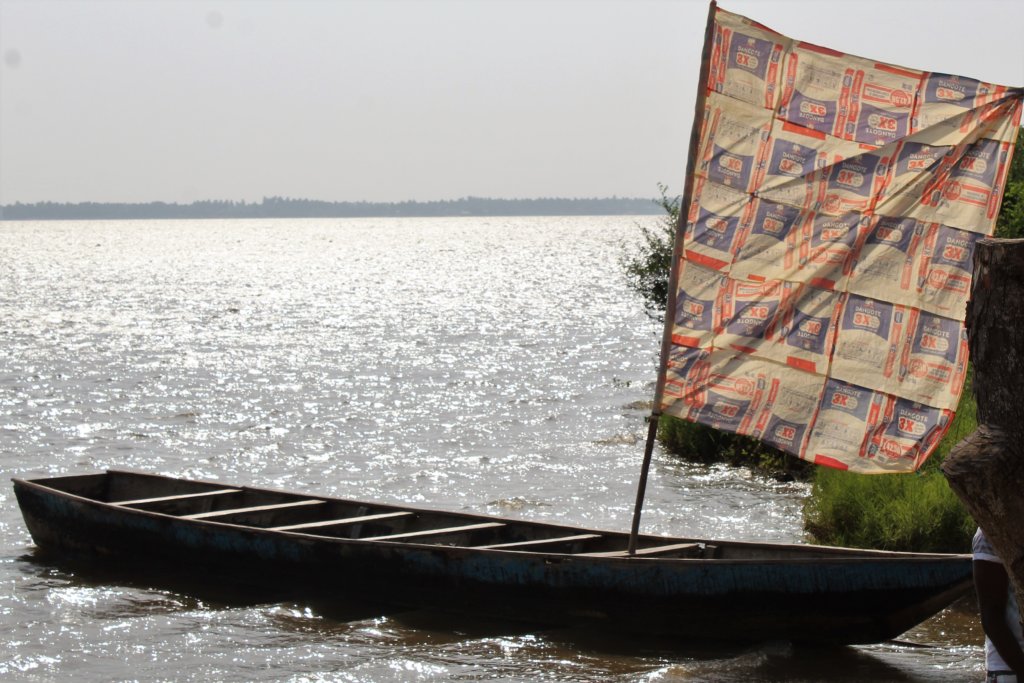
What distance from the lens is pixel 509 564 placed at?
1161cm

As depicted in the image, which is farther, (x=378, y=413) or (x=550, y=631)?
(x=378, y=413)

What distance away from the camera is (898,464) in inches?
366

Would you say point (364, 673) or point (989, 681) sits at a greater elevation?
point (989, 681)

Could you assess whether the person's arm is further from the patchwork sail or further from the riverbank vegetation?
the riverbank vegetation

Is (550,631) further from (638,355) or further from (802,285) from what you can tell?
(638,355)

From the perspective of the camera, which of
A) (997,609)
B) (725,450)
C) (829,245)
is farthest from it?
(725,450)

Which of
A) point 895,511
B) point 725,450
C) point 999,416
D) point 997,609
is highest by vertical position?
point 999,416

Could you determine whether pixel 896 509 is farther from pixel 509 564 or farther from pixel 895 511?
pixel 509 564

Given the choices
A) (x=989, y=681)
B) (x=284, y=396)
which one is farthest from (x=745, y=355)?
(x=284, y=396)

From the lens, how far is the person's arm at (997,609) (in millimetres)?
5547

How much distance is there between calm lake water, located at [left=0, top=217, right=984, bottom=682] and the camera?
11422 millimetres

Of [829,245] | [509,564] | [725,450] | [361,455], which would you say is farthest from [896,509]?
[361,455]

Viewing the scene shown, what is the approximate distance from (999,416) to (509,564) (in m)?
7.33

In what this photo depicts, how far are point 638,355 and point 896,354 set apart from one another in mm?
32095
